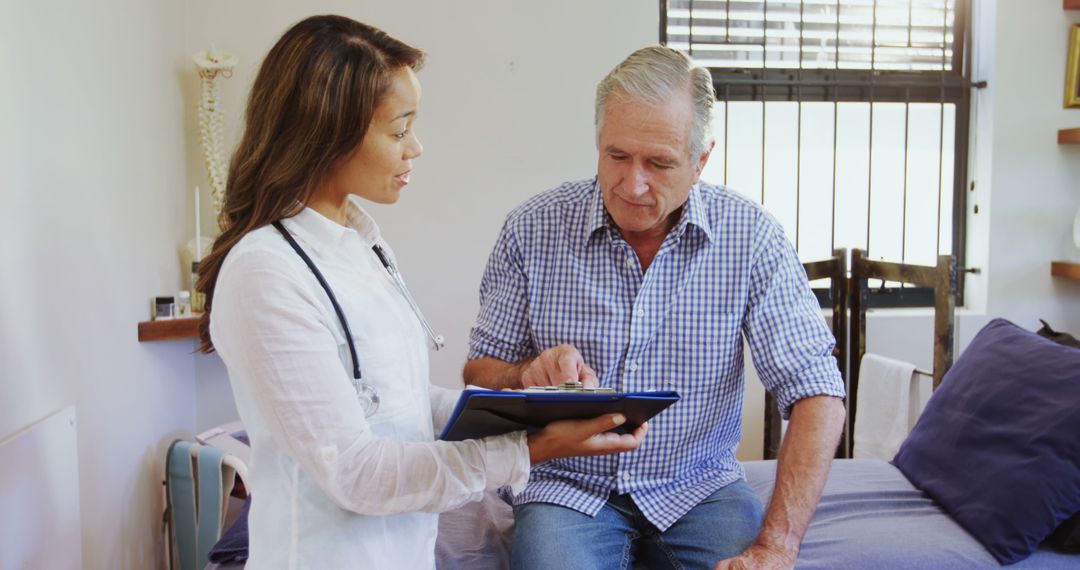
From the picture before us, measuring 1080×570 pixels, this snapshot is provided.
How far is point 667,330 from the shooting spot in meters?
1.66

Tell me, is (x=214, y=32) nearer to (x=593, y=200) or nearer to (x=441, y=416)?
(x=593, y=200)

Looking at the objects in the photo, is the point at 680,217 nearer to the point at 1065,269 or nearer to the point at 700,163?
the point at 700,163

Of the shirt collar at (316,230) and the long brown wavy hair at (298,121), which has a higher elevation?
the long brown wavy hair at (298,121)

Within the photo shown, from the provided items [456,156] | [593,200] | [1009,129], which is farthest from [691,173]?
[1009,129]

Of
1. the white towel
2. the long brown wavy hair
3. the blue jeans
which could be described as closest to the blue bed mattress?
the blue jeans

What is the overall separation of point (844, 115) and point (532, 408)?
2459 mm

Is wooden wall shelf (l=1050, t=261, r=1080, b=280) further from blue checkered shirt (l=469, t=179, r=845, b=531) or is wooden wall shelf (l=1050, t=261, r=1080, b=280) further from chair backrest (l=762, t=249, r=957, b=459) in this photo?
blue checkered shirt (l=469, t=179, r=845, b=531)

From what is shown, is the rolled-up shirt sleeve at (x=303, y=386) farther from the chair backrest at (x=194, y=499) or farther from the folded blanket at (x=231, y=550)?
the chair backrest at (x=194, y=499)

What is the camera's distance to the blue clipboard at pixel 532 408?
108 cm

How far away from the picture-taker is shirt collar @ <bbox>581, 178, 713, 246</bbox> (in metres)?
1.66

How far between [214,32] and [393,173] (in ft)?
5.80

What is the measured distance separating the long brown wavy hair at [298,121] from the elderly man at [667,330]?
56 cm

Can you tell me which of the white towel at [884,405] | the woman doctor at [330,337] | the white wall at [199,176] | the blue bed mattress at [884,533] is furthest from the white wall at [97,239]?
the white towel at [884,405]

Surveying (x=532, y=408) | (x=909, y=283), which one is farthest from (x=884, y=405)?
(x=532, y=408)
